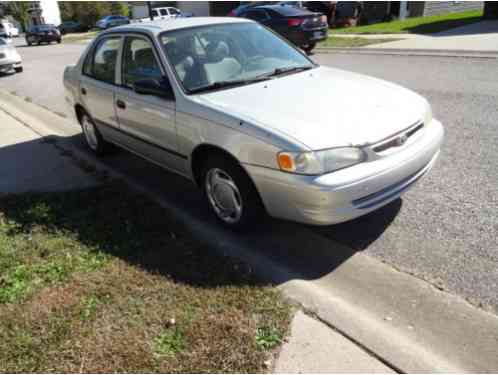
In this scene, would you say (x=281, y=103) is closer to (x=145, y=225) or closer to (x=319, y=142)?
(x=319, y=142)

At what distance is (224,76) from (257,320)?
216 cm

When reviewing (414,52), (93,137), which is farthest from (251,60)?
(414,52)

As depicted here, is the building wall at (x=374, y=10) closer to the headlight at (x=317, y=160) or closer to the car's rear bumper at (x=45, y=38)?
the car's rear bumper at (x=45, y=38)

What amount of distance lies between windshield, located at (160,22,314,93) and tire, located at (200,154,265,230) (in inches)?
27.9

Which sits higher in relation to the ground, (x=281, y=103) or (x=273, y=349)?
(x=281, y=103)

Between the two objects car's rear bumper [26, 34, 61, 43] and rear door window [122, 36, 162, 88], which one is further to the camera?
car's rear bumper [26, 34, 61, 43]

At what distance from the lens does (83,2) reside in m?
52.7

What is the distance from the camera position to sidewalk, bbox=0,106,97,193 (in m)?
4.93

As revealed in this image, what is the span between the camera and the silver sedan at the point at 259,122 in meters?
2.91

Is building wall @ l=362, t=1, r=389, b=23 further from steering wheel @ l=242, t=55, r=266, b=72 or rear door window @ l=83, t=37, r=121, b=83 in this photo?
steering wheel @ l=242, t=55, r=266, b=72

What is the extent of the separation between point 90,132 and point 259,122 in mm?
3566

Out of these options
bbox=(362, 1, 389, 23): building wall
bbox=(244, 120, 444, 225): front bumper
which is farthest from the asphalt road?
bbox=(362, 1, 389, 23): building wall

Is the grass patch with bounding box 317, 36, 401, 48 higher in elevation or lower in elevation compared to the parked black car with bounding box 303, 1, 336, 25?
lower

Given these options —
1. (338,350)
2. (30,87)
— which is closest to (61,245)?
(338,350)
